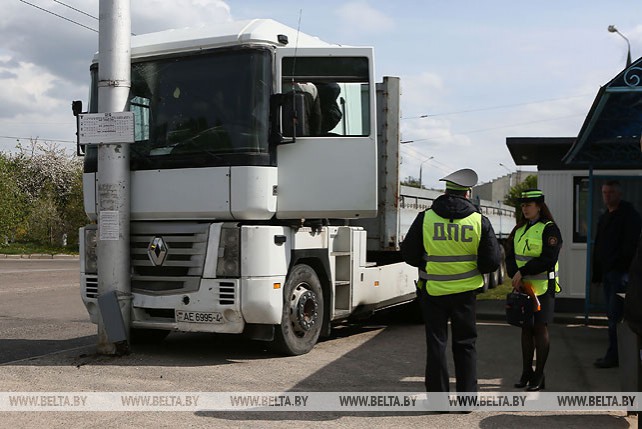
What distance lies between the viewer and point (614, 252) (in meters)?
7.99

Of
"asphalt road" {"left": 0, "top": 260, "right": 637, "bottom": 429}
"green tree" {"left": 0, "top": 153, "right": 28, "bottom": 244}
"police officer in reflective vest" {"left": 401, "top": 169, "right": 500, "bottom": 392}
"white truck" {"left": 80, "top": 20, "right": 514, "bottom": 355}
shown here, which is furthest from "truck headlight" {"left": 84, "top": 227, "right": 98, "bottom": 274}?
"green tree" {"left": 0, "top": 153, "right": 28, "bottom": 244}

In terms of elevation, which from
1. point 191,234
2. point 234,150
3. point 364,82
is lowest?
point 191,234

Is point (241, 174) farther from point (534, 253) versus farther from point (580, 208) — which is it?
point (580, 208)

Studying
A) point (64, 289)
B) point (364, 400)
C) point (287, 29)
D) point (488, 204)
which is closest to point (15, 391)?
point (364, 400)

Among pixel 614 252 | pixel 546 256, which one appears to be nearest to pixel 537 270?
pixel 546 256

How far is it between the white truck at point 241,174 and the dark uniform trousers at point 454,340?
7.48 feet

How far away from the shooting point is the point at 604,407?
621cm

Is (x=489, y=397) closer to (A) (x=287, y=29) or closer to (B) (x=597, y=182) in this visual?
(A) (x=287, y=29)

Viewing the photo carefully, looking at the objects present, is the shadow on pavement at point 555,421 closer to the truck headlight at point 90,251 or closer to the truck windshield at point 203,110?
the truck windshield at point 203,110

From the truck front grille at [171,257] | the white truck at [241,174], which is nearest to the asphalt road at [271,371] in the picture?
the white truck at [241,174]

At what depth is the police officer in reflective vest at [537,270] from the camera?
6.64 m

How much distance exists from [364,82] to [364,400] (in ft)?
11.6

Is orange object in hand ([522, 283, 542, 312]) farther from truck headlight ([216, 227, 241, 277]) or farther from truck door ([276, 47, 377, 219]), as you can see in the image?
truck headlight ([216, 227, 241, 277])

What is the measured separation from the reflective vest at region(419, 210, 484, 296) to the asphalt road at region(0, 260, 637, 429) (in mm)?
979
